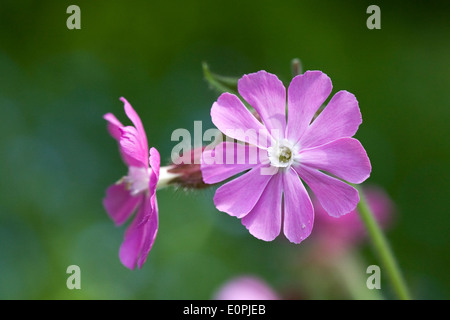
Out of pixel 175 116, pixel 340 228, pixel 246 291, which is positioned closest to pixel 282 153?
pixel 246 291

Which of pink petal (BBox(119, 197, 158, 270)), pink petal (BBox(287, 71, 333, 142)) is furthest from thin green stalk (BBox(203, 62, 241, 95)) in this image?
pink petal (BBox(119, 197, 158, 270))

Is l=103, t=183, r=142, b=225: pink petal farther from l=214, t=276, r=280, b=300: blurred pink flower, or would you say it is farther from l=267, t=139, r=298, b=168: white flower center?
l=214, t=276, r=280, b=300: blurred pink flower

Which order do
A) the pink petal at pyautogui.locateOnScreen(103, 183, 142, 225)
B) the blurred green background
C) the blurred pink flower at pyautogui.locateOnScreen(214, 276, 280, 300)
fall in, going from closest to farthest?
the pink petal at pyautogui.locateOnScreen(103, 183, 142, 225) < the blurred pink flower at pyautogui.locateOnScreen(214, 276, 280, 300) < the blurred green background

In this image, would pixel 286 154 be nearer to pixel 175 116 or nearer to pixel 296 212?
pixel 296 212

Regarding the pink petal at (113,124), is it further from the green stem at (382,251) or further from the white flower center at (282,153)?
the green stem at (382,251)
